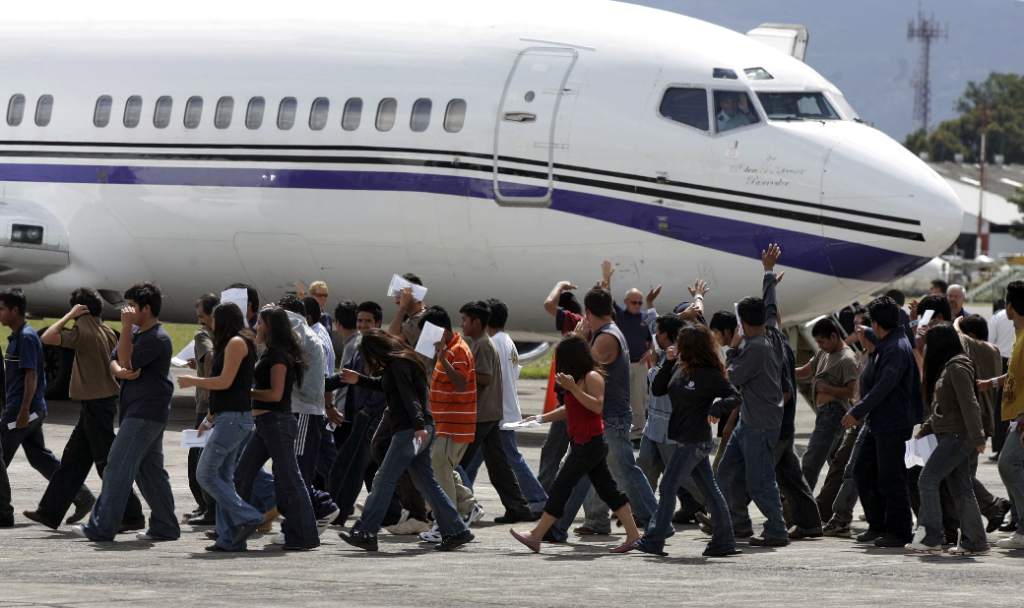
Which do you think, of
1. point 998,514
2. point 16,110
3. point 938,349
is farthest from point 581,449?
point 16,110

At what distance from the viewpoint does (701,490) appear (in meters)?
13.0

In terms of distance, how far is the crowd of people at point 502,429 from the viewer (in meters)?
12.9

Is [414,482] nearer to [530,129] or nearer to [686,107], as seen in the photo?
[530,129]

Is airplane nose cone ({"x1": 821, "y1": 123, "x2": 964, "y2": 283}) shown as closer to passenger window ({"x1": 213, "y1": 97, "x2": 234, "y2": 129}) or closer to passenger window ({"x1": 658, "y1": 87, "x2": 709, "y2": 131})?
passenger window ({"x1": 658, "y1": 87, "x2": 709, "y2": 131})

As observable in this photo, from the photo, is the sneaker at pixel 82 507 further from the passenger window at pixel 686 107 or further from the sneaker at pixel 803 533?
the passenger window at pixel 686 107

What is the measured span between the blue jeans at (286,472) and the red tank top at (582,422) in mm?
1751

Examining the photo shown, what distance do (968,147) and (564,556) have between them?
182981 mm

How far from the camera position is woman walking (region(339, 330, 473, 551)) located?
12859mm

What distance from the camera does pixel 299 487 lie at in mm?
12938

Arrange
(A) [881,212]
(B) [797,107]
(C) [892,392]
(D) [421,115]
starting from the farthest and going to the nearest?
(D) [421,115] → (B) [797,107] → (A) [881,212] → (C) [892,392]

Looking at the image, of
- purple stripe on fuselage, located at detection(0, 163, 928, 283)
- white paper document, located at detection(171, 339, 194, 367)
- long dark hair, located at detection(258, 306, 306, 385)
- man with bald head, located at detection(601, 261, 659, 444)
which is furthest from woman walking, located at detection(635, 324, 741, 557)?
purple stripe on fuselage, located at detection(0, 163, 928, 283)

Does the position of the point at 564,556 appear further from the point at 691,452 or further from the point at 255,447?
the point at 255,447

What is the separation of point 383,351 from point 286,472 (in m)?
0.98

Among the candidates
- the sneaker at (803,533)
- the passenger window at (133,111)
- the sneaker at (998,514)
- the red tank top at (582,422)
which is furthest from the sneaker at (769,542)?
the passenger window at (133,111)
